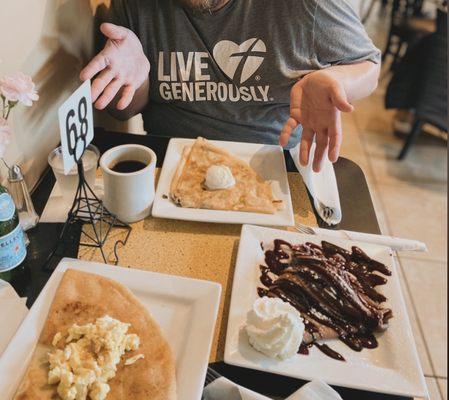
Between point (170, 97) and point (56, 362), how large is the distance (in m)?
1.02

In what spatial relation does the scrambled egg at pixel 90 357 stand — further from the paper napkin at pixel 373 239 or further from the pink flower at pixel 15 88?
the paper napkin at pixel 373 239

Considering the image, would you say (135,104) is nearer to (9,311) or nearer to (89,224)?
(89,224)

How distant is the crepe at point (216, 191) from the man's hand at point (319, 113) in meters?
0.15

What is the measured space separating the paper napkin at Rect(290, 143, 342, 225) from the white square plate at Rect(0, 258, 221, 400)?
0.46 metres

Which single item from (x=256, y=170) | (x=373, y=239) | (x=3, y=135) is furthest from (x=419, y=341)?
(x=3, y=135)

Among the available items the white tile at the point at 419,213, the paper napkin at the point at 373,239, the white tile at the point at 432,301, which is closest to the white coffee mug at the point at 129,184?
the paper napkin at the point at 373,239

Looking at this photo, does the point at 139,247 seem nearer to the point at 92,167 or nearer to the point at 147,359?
the point at 92,167

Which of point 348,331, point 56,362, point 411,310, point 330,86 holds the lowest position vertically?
point 411,310

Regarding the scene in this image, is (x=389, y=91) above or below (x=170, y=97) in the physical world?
below

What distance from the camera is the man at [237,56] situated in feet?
4.66

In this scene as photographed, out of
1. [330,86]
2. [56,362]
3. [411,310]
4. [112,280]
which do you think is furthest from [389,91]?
[56,362]

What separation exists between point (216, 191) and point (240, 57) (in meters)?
0.51

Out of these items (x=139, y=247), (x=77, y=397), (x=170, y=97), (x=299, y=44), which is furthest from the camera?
(x=170, y=97)

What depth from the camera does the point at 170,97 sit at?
156 centimetres
